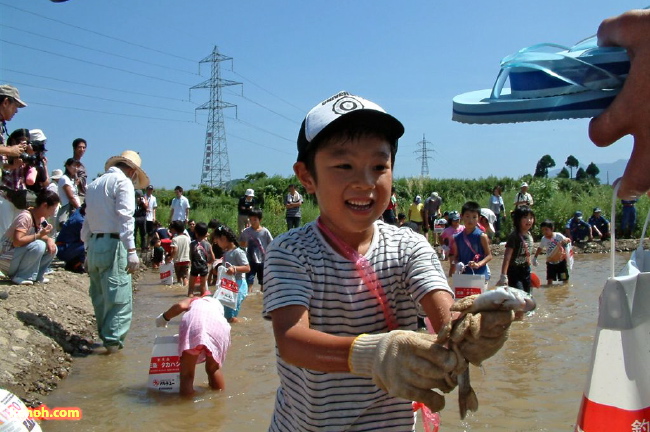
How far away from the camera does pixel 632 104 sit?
1.36m

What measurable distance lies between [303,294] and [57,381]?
184 inches

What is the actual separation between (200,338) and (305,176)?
3491mm

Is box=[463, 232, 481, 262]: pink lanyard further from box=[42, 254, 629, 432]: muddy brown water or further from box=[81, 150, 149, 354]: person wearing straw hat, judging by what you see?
box=[81, 150, 149, 354]: person wearing straw hat

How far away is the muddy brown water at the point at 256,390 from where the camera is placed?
4.76 meters

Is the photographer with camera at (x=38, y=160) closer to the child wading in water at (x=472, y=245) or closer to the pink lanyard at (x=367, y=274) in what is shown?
the child wading in water at (x=472, y=245)

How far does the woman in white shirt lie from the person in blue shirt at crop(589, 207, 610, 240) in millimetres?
15161

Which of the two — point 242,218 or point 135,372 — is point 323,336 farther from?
point 242,218

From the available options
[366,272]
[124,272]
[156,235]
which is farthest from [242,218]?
[366,272]

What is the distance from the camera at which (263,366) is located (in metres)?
6.40

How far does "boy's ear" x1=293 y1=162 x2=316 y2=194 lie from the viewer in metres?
1.95

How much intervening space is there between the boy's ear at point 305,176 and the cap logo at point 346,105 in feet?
0.82

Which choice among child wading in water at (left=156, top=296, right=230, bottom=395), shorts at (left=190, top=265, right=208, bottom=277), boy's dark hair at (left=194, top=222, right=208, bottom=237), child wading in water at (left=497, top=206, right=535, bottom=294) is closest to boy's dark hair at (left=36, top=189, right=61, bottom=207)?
boy's dark hair at (left=194, top=222, right=208, bottom=237)

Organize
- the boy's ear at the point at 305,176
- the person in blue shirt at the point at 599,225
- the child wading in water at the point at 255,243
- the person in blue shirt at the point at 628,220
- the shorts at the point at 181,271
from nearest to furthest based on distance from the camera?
the boy's ear at the point at 305,176 < the child wading in water at the point at 255,243 < the shorts at the point at 181,271 < the person in blue shirt at the point at 628,220 < the person in blue shirt at the point at 599,225

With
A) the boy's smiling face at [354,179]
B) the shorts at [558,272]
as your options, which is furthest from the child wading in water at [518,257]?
the boy's smiling face at [354,179]
